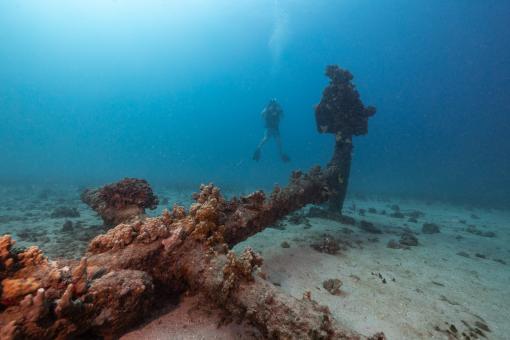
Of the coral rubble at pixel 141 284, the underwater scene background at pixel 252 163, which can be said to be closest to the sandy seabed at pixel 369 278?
the underwater scene background at pixel 252 163

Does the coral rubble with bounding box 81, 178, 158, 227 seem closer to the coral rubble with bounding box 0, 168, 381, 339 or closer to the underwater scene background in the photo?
the underwater scene background

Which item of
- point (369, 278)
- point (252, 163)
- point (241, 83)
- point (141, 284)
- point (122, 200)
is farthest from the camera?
point (241, 83)

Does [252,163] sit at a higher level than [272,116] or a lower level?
lower

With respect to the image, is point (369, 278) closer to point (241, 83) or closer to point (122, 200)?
point (122, 200)

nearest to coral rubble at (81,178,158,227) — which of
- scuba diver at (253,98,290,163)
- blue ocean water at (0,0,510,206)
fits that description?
scuba diver at (253,98,290,163)

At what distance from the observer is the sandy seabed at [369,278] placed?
384cm

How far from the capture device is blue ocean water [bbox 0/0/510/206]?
8719 cm

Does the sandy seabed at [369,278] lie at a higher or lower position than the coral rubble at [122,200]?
lower

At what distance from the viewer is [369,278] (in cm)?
593

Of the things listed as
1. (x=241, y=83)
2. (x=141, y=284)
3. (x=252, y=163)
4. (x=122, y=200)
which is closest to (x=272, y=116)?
(x=122, y=200)

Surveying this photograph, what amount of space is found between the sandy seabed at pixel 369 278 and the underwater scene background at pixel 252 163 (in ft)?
0.17

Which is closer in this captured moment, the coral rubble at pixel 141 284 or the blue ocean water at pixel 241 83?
A: the coral rubble at pixel 141 284

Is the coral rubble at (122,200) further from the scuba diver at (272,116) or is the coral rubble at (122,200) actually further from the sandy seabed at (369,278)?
the scuba diver at (272,116)

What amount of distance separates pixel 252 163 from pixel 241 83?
326 feet
